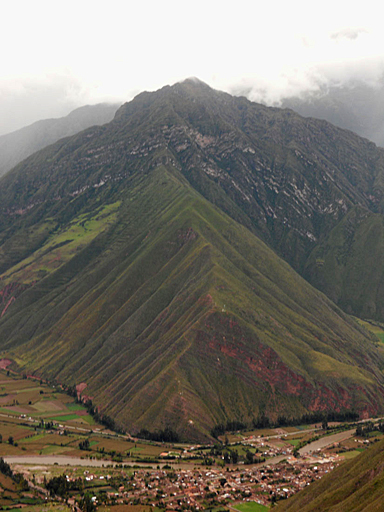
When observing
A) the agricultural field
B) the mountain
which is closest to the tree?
the agricultural field

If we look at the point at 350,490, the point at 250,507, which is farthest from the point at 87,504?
the point at 350,490

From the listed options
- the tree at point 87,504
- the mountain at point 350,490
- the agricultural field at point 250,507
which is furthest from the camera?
the agricultural field at point 250,507

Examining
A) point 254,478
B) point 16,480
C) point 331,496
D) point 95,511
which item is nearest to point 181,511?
point 95,511

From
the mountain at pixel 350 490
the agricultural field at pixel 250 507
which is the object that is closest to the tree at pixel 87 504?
the agricultural field at pixel 250 507

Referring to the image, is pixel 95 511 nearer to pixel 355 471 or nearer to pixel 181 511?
pixel 181 511

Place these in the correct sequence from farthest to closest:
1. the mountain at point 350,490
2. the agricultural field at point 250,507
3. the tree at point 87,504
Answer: the agricultural field at point 250,507 → the tree at point 87,504 → the mountain at point 350,490

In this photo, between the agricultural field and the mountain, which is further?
the agricultural field

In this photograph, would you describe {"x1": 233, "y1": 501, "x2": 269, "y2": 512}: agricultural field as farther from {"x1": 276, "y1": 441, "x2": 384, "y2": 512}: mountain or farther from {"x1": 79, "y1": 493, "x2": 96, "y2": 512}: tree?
{"x1": 79, "y1": 493, "x2": 96, "y2": 512}: tree

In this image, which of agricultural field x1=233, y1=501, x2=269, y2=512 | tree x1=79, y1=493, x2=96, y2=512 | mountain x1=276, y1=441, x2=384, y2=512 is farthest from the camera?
agricultural field x1=233, y1=501, x2=269, y2=512

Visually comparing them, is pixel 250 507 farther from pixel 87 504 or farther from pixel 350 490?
pixel 87 504

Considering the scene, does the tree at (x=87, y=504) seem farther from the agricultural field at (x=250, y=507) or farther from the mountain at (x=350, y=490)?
the mountain at (x=350, y=490)
